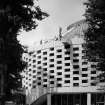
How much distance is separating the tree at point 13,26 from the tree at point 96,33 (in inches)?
245

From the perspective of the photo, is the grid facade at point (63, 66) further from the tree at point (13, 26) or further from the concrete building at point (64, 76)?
the tree at point (13, 26)

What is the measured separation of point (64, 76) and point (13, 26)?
177 feet

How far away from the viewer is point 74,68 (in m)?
62.6

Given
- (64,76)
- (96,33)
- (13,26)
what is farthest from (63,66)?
(13,26)

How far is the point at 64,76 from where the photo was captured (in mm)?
63312

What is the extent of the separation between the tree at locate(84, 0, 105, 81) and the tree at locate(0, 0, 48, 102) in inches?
245

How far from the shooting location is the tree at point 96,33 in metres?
16.5

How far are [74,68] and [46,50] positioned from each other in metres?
8.01

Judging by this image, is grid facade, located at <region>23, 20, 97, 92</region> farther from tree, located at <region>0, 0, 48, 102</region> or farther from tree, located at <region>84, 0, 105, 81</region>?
tree, located at <region>0, 0, 48, 102</region>

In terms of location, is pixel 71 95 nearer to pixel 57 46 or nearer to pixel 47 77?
pixel 47 77

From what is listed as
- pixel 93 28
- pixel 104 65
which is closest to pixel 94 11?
pixel 93 28

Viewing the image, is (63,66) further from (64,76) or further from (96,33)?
(96,33)

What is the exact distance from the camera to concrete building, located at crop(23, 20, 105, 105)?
61344 mm

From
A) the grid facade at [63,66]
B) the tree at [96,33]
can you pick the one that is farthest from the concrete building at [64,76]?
the tree at [96,33]
